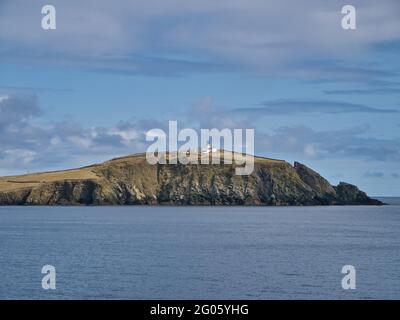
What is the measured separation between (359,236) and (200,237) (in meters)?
25.7

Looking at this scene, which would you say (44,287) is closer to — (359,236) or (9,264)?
(9,264)

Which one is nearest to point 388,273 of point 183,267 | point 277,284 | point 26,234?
point 277,284

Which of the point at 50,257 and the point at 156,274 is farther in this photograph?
the point at 50,257

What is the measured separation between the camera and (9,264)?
65500 millimetres

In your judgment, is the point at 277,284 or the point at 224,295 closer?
the point at 224,295

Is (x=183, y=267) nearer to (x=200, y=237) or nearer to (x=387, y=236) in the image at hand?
(x=200, y=237)

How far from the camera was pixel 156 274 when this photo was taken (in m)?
58.9
